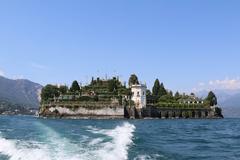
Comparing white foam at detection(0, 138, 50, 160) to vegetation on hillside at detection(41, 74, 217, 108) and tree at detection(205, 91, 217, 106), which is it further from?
tree at detection(205, 91, 217, 106)

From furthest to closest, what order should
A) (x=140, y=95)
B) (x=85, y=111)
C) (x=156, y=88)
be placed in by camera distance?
(x=156, y=88) → (x=140, y=95) → (x=85, y=111)

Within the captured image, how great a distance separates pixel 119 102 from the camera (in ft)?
532

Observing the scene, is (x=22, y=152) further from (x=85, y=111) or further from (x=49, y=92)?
(x=49, y=92)

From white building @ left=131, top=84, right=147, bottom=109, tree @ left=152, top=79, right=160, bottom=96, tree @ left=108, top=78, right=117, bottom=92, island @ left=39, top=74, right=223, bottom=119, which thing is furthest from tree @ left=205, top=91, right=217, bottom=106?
tree @ left=108, top=78, right=117, bottom=92

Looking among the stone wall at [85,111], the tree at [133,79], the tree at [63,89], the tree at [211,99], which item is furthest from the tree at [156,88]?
the stone wall at [85,111]

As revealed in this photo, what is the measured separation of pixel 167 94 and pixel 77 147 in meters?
158

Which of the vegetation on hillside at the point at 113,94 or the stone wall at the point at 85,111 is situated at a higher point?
the vegetation on hillside at the point at 113,94

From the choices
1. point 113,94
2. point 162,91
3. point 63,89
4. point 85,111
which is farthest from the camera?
point 162,91

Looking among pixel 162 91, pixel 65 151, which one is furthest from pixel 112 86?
pixel 65 151

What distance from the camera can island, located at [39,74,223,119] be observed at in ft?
527

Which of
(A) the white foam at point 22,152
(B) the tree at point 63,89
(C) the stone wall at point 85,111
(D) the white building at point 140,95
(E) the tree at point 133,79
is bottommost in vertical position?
(A) the white foam at point 22,152

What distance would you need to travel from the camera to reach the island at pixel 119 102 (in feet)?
527

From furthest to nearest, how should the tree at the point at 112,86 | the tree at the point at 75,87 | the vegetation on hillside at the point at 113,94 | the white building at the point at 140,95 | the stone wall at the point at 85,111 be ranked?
the tree at the point at 75,87, the tree at the point at 112,86, the vegetation on hillside at the point at 113,94, the white building at the point at 140,95, the stone wall at the point at 85,111

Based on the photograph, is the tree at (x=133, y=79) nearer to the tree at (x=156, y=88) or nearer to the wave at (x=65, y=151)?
the tree at (x=156, y=88)
